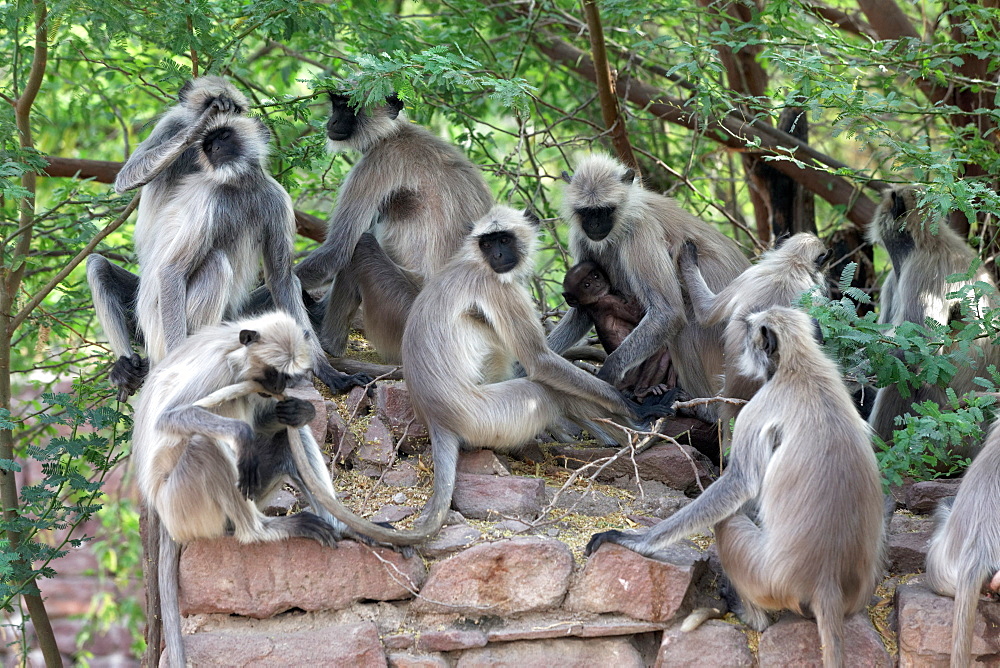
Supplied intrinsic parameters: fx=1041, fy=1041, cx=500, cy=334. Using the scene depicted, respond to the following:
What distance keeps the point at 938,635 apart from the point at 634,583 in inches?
37.0

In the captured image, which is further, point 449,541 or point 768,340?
point 449,541

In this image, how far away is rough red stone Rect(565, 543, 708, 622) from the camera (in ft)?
11.2

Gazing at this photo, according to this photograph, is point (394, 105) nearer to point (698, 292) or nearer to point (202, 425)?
point (698, 292)

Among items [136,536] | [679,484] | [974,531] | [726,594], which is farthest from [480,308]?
[136,536]

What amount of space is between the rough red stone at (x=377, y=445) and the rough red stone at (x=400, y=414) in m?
0.04

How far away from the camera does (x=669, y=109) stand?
631cm

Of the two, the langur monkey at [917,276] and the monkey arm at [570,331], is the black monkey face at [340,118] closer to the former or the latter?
the monkey arm at [570,331]

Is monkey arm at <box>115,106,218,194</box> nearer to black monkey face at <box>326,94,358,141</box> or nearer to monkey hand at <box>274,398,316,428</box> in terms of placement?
black monkey face at <box>326,94,358,141</box>

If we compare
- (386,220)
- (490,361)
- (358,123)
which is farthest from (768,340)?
(358,123)

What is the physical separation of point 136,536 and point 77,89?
3.04 metres

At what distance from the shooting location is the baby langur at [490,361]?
3.90 meters

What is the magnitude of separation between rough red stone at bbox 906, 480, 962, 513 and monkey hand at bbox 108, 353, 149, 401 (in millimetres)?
3120

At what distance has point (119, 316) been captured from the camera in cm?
436

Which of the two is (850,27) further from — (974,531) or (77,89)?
(77,89)
